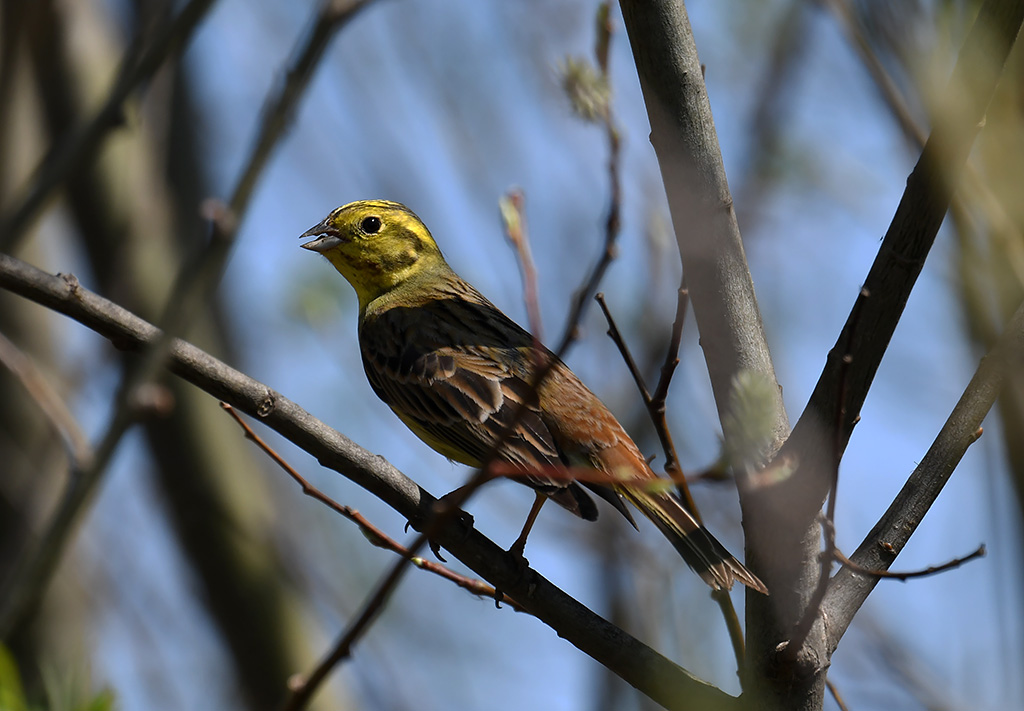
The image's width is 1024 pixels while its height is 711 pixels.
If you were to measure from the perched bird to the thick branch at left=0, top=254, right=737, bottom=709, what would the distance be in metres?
0.40

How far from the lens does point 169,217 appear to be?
314 inches

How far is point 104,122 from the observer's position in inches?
123

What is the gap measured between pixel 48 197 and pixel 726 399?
6.91ft

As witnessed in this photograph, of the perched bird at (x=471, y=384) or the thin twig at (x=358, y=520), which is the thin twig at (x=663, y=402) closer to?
the perched bird at (x=471, y=384)

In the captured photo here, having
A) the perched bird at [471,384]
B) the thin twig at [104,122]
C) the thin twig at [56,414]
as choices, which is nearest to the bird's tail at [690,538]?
the perched bird at [471,384]

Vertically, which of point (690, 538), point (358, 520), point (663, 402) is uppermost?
point (663, 402)

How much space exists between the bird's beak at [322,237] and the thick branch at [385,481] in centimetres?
312

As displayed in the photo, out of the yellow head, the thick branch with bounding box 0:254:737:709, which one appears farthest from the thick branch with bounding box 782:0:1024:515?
the yellow head

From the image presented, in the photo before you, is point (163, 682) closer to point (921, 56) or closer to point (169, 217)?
point (169, 217)

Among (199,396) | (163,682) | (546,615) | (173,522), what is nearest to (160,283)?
(199,396)

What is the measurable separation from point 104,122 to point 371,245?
3.47 m

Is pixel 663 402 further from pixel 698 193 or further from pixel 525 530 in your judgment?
pixel 525 530

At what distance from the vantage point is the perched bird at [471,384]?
167 inches

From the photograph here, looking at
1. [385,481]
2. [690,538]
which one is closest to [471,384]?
[690,538]
